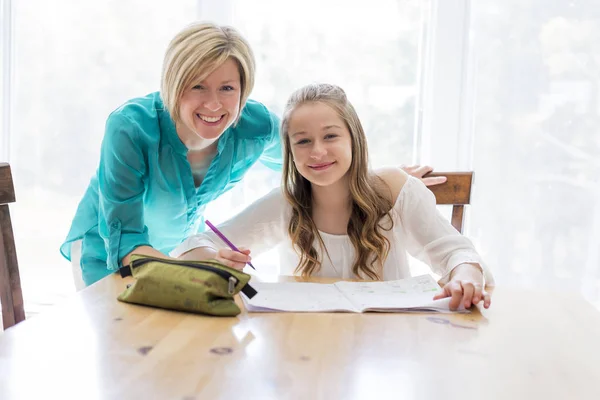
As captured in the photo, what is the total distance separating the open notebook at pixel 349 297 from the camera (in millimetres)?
1212

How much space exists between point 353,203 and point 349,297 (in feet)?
1.55

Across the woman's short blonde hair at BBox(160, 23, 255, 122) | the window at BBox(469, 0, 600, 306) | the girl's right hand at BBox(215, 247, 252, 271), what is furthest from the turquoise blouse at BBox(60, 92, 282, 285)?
the window at BBox(469, 0, 600, 306)

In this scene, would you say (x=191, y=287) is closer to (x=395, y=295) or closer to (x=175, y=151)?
(x=395, y=295)

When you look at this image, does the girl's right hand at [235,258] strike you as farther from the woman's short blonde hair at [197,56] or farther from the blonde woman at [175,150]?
the woman's short blonde hair at [197,56]

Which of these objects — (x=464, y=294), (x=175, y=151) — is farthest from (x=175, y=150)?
(x=464, y=294)

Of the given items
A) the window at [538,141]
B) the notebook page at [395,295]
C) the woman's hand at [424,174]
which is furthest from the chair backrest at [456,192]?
the window at [538,141]

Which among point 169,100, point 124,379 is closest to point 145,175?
point 169,100

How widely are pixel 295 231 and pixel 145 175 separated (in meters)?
0.42

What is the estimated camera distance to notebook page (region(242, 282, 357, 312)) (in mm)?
1210

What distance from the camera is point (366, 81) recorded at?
2896 mm

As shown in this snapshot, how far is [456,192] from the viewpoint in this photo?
6.07 feet

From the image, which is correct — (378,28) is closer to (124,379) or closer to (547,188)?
(547,188)

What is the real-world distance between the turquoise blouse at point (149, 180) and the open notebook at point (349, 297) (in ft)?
1.48

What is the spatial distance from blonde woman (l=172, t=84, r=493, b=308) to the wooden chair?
1.18 ft
